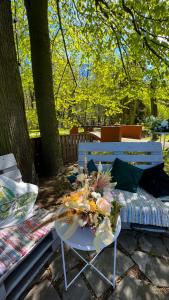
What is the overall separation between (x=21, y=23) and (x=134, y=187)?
517 centimetres

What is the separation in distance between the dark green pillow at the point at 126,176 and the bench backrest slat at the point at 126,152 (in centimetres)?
21

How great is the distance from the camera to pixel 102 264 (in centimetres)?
158

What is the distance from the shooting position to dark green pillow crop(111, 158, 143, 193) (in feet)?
6.94

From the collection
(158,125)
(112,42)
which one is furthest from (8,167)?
(112,42)

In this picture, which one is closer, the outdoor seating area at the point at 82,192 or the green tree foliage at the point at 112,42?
the outdoor seating area at the point at 82,192

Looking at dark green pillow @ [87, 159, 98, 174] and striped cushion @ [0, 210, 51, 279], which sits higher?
dark green pillow @ [87, 159, 98, 174]

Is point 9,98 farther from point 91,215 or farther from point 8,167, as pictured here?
point 91,215

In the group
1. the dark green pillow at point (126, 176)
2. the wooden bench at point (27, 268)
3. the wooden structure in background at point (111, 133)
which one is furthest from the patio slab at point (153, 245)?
the wooden structure in background at point (111, 133)

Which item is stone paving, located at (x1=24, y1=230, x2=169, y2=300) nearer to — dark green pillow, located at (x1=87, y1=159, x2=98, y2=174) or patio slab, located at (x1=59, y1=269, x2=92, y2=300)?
patio slab, located at (x1=59, y1=269, x2=92, y2=300)

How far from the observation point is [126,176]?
2.18 m

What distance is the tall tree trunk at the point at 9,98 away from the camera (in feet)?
7.54

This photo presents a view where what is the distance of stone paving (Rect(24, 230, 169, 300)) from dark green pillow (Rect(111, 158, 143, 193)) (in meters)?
0.60

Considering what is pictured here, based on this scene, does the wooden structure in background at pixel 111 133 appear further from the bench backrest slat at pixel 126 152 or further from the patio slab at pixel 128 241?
the patio slab at pixel 128 241

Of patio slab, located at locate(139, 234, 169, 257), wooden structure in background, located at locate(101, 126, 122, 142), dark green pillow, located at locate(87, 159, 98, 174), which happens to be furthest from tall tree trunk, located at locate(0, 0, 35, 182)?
Result: wooden structure in background, located at locate(101, 126, 122, 142)
